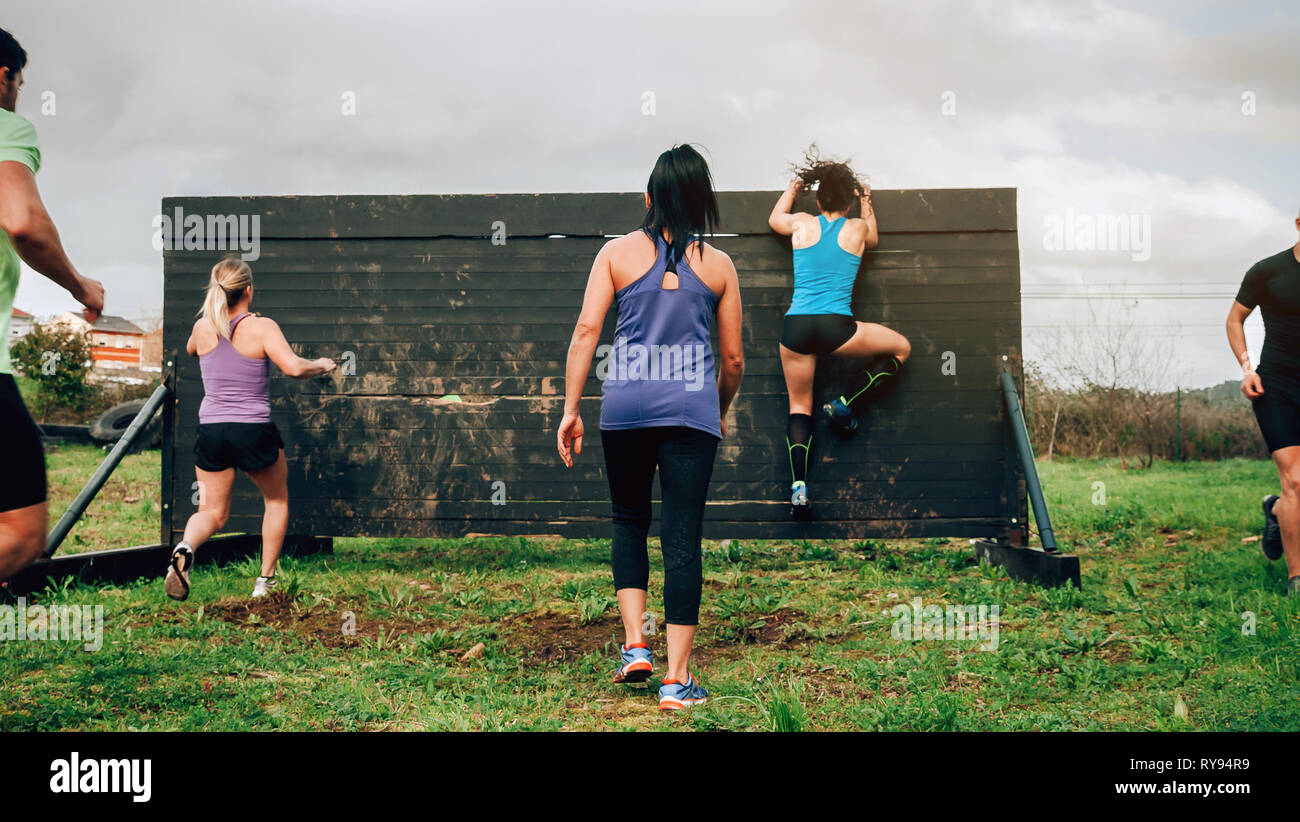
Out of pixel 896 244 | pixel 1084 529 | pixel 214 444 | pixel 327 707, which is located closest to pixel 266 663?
pixel 327 707

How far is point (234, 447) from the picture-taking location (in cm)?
534

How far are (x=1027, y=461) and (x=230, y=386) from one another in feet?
16.8

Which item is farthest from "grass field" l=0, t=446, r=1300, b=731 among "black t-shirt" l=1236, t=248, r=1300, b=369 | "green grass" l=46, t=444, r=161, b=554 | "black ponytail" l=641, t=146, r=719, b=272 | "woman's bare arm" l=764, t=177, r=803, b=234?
"woman's bare arm" l=764, t=177, r=803, b=234

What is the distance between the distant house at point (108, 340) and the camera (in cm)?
1809

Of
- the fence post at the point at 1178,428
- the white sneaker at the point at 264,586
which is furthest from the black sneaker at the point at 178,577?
the fence post at the point at 1178,428

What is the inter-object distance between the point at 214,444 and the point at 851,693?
4.01 metres

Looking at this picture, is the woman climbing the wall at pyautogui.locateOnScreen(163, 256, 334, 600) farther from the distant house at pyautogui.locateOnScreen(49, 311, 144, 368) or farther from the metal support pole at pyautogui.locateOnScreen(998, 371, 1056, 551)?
the metal support pole at pyautogui.locateOnScreen(998, 371, 1056, 551)

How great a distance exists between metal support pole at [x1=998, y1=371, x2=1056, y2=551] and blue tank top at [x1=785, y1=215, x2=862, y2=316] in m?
1.30

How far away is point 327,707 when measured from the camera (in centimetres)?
334

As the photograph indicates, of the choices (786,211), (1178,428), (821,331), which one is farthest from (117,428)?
(1178,428)

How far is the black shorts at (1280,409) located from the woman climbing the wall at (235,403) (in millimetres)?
5663

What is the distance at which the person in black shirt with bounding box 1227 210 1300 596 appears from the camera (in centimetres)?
504

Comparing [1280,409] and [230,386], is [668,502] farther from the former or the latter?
[1280,409]

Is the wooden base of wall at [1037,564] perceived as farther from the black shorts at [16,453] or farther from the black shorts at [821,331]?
the black shorts at [16,453]
